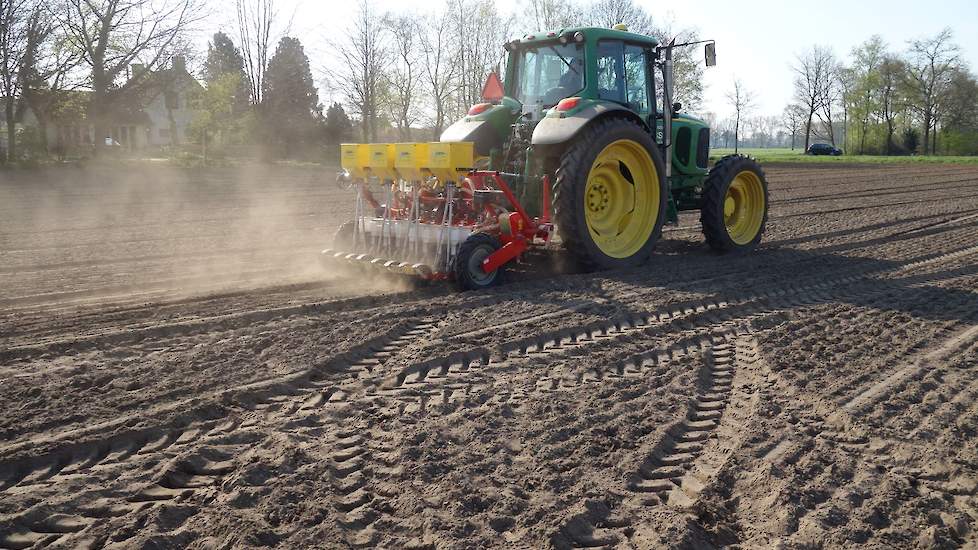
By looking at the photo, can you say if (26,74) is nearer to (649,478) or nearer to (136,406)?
(136,406)

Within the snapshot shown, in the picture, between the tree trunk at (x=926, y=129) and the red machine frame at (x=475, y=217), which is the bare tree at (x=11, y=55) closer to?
the red machine frame at (x=475, y=217)

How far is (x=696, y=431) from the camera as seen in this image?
3.81m

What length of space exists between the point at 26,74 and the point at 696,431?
26.1m

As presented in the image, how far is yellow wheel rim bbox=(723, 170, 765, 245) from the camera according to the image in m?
9.38

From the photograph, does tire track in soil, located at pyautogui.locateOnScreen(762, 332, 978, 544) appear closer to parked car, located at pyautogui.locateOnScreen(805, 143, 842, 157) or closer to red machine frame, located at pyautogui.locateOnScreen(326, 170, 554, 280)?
red machine frame, located at pyautogui.locateOnScreen(326, 170, 554, 280)

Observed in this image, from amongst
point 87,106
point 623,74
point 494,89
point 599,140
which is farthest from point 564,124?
point 87,106

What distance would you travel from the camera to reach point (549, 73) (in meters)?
8.24

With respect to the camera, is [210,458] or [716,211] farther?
[716,211]

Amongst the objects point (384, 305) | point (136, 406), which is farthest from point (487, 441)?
point (384, 305)

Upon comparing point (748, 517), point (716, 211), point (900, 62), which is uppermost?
point (900, 62)

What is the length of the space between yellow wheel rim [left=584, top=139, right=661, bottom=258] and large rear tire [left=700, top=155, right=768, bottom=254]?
0.96 m

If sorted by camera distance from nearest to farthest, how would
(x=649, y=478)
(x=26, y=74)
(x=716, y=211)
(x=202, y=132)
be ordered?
(x=649, y=478)
(x=716, y=211)
(x=26, y=74)
(x=202, y=132)

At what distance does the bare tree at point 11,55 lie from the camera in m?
23.3

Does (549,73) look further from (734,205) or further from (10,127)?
(10,127)
